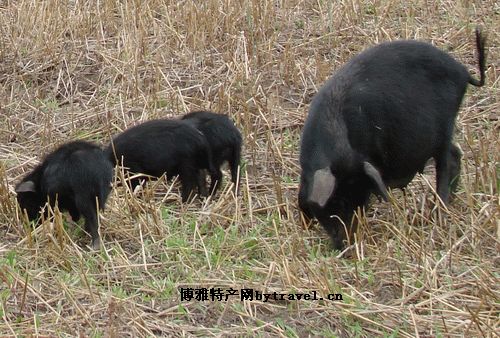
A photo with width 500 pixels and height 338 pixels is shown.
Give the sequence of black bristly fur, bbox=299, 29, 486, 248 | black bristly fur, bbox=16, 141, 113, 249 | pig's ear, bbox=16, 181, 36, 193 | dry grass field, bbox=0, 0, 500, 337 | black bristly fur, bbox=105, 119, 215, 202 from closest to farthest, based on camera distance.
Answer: dry grass field, bbox=0, 0, 500, 337
black bristly fur, bbox=299, 29, 486, 248
black bristly fur, bbox=16, 141, 113, 249
pig's ear, bbox=16, 181, 36, 193
black bristly fur, bbox=105, 119, 215, 202

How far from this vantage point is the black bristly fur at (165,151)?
25.6 feet

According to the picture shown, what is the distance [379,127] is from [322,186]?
0.79 meters

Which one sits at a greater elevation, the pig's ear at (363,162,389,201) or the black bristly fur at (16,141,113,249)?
the pig's ear at (363,162,389,201)

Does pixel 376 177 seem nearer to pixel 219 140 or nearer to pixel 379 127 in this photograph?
pixel 379 127

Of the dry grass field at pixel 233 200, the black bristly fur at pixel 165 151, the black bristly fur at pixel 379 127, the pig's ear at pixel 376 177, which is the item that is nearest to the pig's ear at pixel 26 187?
the dry grass field at pixel 233 200

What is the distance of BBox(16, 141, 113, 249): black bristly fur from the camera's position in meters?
6.98

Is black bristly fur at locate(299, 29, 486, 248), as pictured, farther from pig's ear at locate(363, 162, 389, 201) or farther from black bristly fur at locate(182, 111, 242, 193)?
black bristly fur at locate(182, 111, 242, 193)

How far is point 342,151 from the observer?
651 cm

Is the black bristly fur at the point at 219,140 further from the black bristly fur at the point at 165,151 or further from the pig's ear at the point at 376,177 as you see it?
the pig's ear at the point at 376,177

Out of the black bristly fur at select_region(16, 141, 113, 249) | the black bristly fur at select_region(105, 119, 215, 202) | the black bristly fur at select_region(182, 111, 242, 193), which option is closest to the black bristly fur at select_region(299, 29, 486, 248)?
the black bristly fur at select_region(182, 111, 242, 193)

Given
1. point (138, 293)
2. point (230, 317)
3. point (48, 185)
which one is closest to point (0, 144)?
point (48, 185)

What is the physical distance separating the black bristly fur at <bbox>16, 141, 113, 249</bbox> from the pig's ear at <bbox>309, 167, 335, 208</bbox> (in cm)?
153

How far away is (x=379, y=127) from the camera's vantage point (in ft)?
22.5

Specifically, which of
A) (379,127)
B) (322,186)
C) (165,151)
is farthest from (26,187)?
(379,127)
